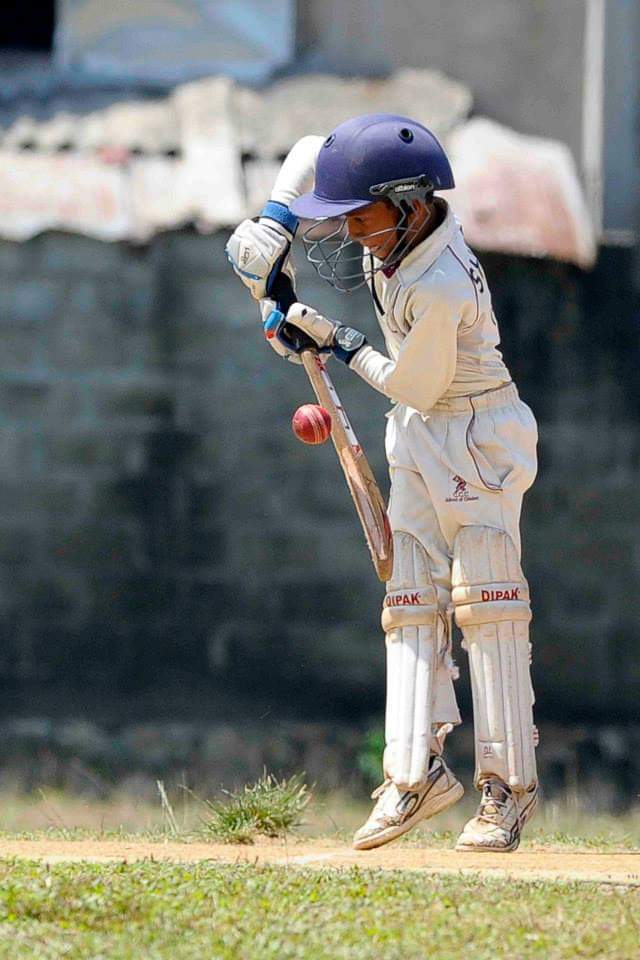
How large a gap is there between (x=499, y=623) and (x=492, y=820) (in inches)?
22.1

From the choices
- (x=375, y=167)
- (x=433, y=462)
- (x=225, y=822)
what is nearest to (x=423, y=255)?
(x=375, y=167)

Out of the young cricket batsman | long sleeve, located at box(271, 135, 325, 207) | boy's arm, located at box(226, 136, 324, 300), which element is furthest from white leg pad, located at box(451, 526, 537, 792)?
long sleeve, located at box(271, 135, 325, 207)

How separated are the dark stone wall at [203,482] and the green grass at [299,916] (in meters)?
6.57

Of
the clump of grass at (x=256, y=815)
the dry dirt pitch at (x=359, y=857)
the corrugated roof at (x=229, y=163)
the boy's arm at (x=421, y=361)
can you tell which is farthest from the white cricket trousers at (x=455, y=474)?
the corrugated roof at (x=229, y=163)

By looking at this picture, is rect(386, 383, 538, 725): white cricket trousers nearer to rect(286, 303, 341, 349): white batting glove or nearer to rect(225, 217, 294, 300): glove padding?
rect(286, 303, 341, 349): white batting glove

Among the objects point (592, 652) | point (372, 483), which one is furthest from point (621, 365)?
point (372, 483)

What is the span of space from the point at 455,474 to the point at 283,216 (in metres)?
0.92

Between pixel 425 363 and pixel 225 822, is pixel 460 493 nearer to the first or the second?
pixel 425 363

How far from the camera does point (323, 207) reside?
19.4ft

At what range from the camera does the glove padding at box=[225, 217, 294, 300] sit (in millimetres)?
6066

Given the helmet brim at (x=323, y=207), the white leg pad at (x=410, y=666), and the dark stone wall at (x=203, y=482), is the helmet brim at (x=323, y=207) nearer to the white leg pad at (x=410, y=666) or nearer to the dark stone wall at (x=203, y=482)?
the white leg pad at (x=410, y=666)

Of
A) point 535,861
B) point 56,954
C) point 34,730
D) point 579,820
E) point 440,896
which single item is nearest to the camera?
point 56,954

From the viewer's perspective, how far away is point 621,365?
12.1 metres

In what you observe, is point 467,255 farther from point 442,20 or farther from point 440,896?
point 442,20
